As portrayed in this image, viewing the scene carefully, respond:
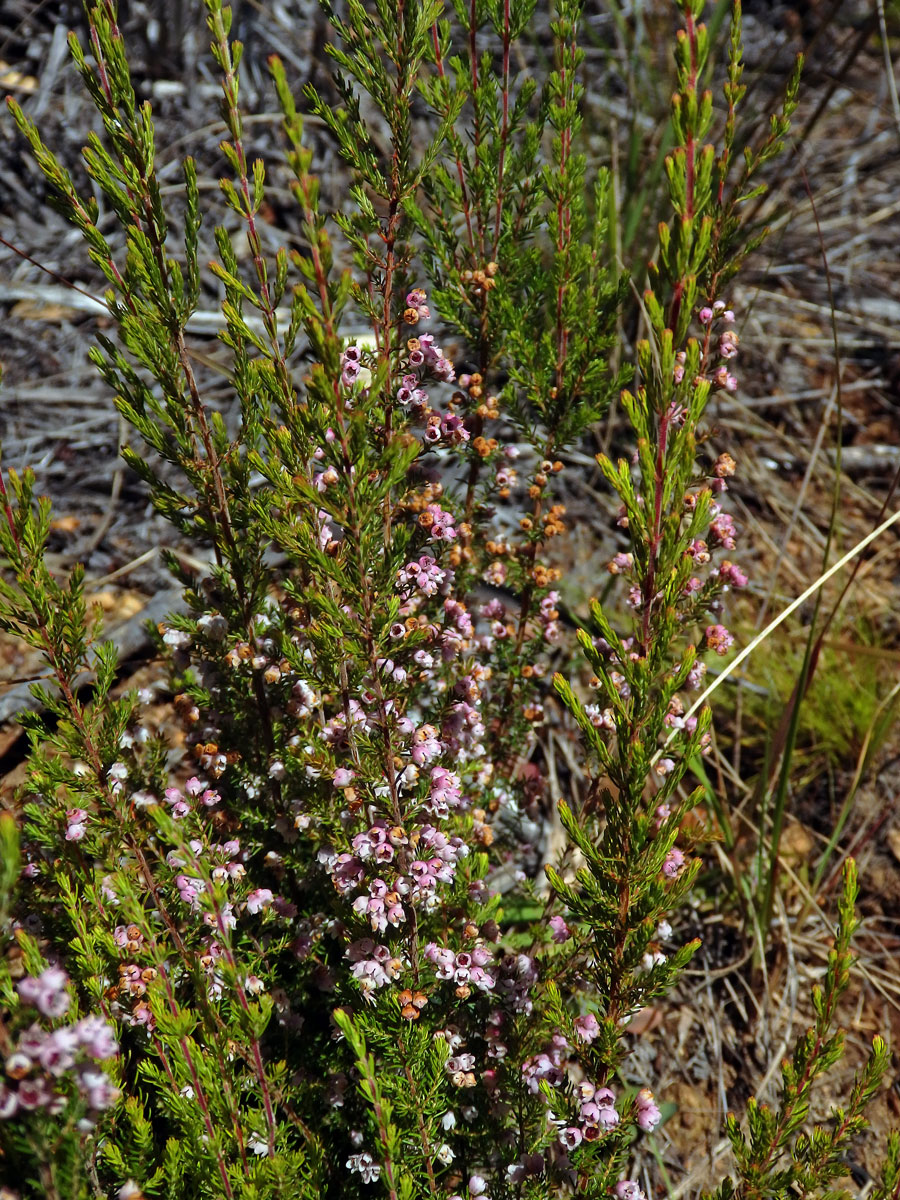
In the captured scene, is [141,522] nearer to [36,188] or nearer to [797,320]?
[36,188]

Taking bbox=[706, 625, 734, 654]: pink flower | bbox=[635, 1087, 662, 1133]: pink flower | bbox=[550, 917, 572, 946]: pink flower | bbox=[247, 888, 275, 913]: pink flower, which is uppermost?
A: bbox=[706, 625, 734, 654]: pink flower

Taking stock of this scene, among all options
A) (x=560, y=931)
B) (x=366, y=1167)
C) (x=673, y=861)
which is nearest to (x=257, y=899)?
(x=366, y=1167)

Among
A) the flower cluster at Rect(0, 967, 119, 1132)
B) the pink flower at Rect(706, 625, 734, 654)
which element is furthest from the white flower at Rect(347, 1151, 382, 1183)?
the pink flower at Rect(706, 625, 734, 654)

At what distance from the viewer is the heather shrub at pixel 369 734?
1546 mm

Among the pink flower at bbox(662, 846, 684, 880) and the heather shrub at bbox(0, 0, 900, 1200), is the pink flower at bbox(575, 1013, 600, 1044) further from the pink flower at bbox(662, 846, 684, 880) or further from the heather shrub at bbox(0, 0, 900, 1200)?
the pink flower at bbox(662, 846, 684, 880)

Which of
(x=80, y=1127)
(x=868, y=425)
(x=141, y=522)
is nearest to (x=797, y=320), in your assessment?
(x=868, y=425)

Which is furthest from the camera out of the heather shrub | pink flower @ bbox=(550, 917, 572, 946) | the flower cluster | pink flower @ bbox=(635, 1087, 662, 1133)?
pink flower @ bbox=(550, 917, 572, 946)

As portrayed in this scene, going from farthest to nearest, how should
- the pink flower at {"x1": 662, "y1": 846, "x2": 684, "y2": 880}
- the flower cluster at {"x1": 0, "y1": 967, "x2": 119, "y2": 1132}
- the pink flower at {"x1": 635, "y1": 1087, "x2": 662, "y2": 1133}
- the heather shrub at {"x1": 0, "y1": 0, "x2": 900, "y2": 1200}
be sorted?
the pink flower at {"x1": 662, "y1": 846, "x2": 684, "y2": 880} → the pink flower at {"x1": 635, "y1": 1087, "x2": 662, "y2": 1133} → the heather shrub at {"x1": 0, "y1": 0, "x2": 900, "y2": 1200} → the flower cluster at {"x1": 0, "y1": 967, "x2": 119, "y2": 1132}

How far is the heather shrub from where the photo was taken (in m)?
1.55

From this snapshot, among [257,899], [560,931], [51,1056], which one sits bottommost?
[560,931]

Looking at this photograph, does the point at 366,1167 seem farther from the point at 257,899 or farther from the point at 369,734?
→ the point at 369,734

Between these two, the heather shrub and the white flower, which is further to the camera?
the white flower

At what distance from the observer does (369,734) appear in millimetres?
1943

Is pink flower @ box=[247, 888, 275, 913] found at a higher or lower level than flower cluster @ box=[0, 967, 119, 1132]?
lower
